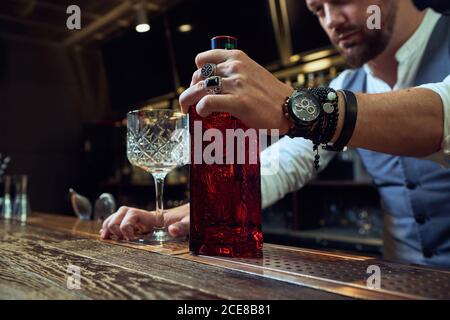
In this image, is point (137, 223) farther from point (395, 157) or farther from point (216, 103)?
point (395, 157)

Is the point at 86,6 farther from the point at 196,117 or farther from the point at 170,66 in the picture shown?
the point at 196,117

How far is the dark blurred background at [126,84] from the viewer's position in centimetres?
308

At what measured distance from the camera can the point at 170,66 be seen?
432cm

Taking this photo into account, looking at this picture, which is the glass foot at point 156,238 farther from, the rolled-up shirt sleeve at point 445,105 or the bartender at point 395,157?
the rolled-up shirt sleeve at point 445,105

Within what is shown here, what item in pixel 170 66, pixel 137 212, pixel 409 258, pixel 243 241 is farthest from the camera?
pixel 170 66

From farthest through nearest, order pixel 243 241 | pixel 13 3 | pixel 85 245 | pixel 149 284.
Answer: pixel 13 3 → pixel 85 245 → pixel 243 241 → pixel 149 284

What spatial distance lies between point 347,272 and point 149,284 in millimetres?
313

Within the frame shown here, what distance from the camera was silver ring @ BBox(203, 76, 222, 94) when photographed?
774mm

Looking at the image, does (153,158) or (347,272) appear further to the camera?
(153,158)

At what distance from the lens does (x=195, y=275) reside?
26.4 inches

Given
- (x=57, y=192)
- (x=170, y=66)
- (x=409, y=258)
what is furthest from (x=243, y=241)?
(x=57, y=192)

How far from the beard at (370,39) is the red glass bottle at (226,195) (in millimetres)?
1020

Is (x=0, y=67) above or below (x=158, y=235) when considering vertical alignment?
above

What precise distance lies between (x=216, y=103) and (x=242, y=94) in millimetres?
50
